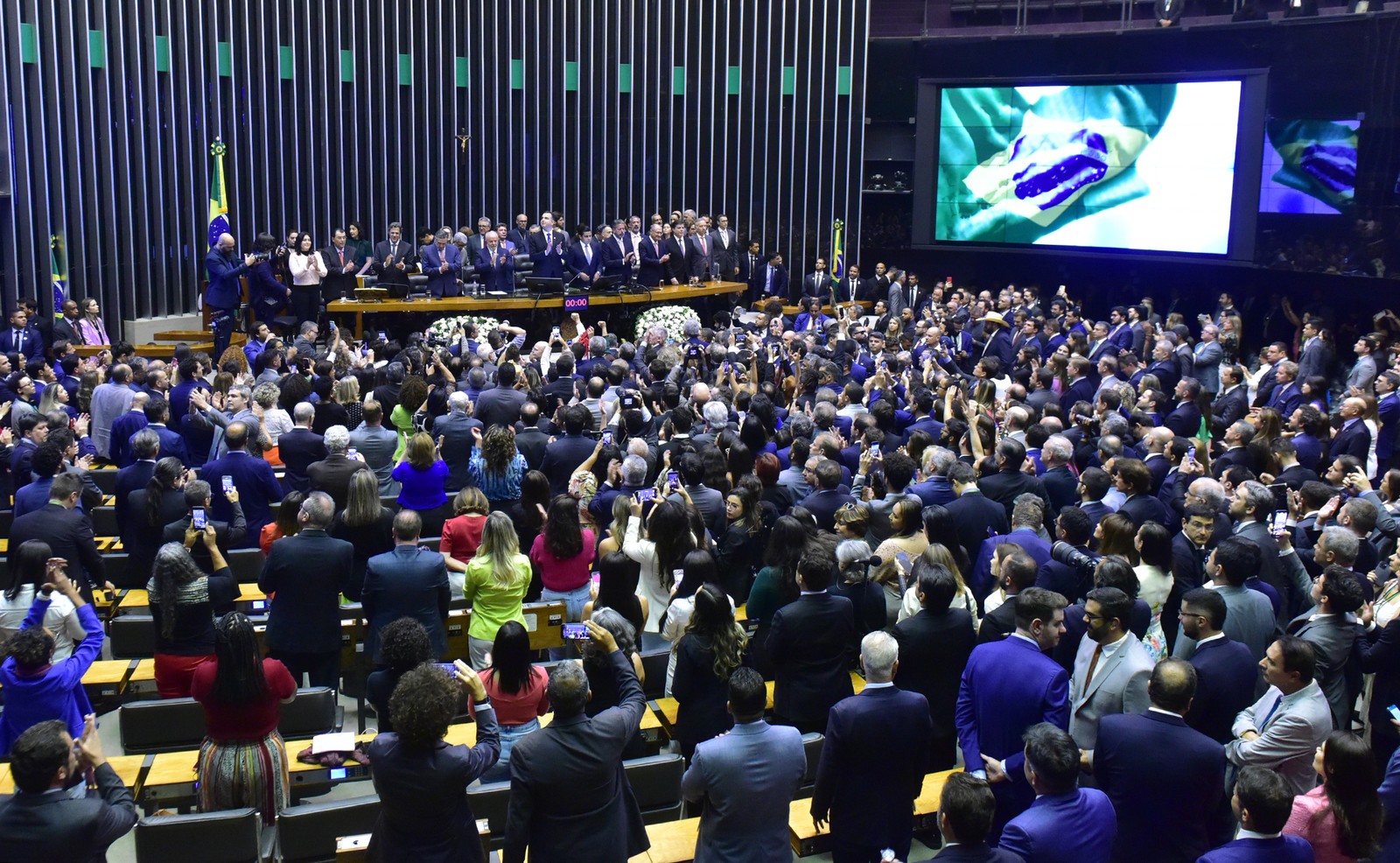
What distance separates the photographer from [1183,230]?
54.6ft

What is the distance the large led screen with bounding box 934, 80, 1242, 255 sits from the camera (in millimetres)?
16359

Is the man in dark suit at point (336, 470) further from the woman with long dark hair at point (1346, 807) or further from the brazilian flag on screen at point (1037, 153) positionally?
the brazilian flag on screen at point (1037, 153)

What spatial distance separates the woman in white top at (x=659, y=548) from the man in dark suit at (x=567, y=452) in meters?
1.51

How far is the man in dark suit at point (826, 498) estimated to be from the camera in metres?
6.42

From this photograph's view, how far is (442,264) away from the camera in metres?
14.9

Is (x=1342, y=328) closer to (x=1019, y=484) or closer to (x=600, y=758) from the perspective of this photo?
(x=1019, y=484)

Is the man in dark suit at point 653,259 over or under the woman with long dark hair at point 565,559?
over

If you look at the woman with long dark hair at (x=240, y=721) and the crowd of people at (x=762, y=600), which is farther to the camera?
the woman with long dark hair at (x=240, y=721)

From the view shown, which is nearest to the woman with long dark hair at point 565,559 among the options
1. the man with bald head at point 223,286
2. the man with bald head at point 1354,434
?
the man with bald head at point 1354,434

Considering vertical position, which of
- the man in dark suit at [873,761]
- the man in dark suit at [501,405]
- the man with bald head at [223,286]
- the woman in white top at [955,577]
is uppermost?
the man with bald head at [223,286]

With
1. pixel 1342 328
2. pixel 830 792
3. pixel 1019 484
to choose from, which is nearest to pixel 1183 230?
pixel 1342 328

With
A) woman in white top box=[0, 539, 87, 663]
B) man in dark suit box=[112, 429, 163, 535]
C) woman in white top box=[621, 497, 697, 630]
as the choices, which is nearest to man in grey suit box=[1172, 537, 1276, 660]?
woman in white top box=[621, 497, 697, 630]

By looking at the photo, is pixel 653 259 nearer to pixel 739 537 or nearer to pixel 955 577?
pixel 739 537

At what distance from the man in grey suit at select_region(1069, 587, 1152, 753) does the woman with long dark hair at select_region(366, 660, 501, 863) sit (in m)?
2.24
